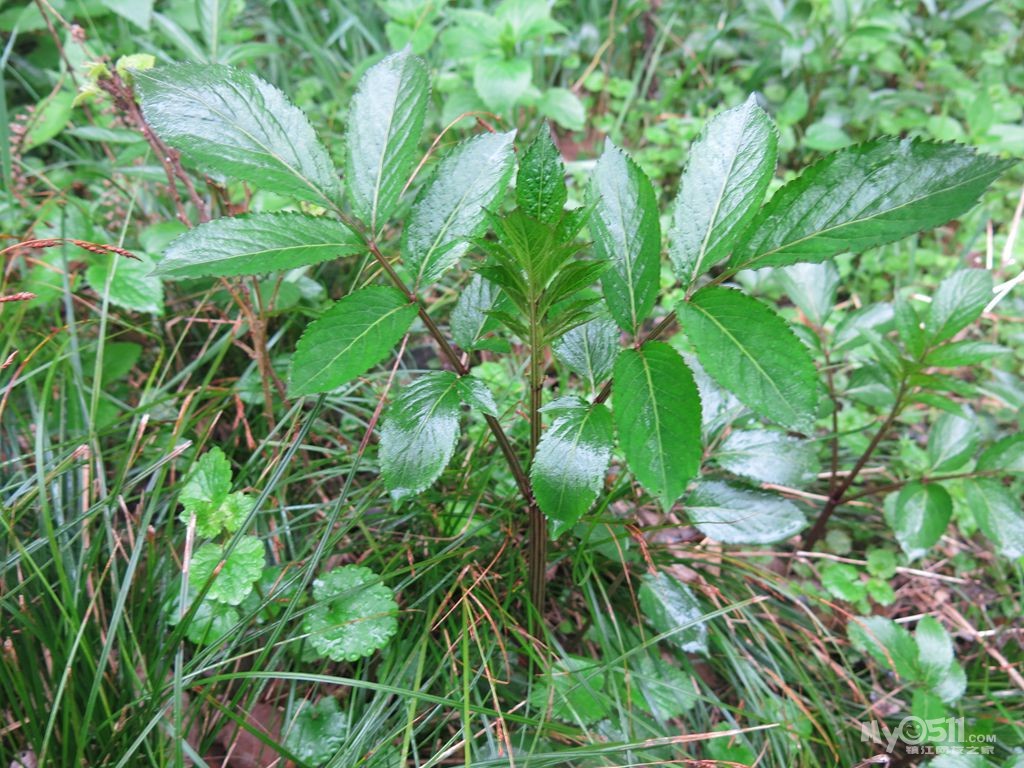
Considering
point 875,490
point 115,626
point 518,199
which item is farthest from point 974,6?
point 115,626

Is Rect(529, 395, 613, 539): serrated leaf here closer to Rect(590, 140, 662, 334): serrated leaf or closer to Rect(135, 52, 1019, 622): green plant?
Rect(135, 52, 1019, 622): green plant

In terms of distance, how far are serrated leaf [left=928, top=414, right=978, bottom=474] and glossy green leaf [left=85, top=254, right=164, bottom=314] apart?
1719 millimetres

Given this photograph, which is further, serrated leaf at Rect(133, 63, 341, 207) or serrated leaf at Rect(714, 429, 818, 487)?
serrated leaf at Rect(714, 429, 818, 487)

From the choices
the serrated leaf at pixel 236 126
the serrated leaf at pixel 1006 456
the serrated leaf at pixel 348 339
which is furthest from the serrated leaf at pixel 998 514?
the serrated leaf at pixel 236 126

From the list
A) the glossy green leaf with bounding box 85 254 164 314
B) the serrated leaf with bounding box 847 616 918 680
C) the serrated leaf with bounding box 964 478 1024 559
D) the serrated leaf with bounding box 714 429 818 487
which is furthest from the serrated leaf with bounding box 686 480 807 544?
the glossy green leaf with bounding box 85 254 164 314

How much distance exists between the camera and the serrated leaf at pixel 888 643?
138cm

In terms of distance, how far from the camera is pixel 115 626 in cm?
115

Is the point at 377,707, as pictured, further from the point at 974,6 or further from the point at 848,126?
the point at 974,6

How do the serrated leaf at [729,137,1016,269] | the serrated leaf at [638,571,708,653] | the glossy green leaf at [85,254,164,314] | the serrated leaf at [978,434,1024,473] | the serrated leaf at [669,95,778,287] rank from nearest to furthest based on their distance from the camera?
the serrated leaf at [729,137,1016,269] < the serrated leaf at [669,95,778,287] < the serrated leaf at [638,571,708,653] < the serrated leaf at [978,434,1024,473] < the glossy green leaf at [85,254,164,314]

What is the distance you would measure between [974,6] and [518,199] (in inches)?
113

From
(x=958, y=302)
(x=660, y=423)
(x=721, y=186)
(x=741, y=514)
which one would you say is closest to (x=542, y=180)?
(x=721, y=186)

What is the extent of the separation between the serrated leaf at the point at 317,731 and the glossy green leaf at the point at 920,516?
3.79 ft

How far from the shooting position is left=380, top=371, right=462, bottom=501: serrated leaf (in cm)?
94

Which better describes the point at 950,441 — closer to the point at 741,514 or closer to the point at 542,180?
the point at 741,514
